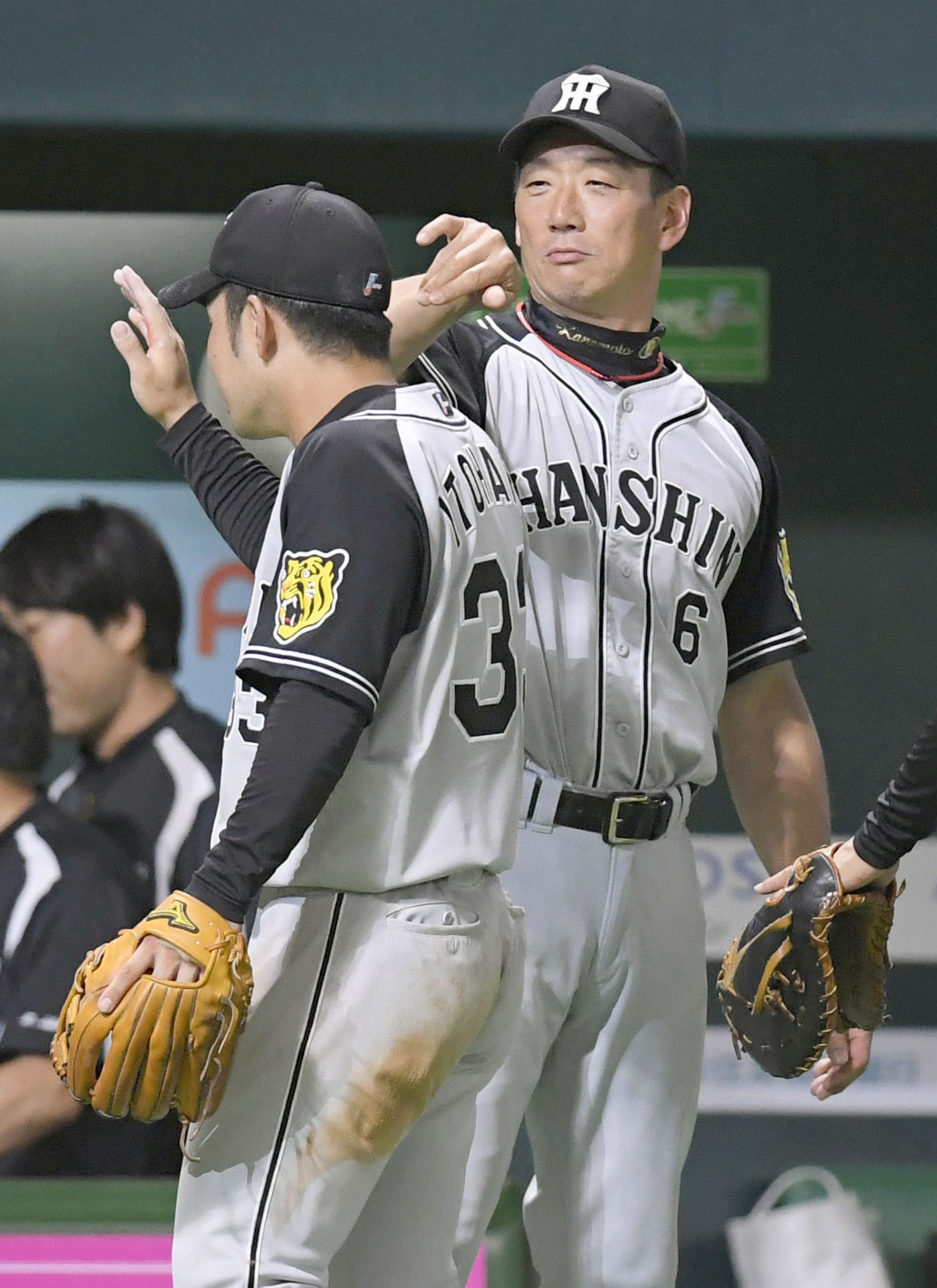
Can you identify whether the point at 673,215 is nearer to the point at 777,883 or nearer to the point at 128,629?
the point at 777,883

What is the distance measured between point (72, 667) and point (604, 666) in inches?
75.5

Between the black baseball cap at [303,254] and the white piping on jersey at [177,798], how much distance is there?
79.2 inches

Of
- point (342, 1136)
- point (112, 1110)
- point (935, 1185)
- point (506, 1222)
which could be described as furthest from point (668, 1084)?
point (935, 1185)

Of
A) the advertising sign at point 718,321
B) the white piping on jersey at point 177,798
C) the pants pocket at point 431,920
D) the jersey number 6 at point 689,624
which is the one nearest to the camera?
the pants pocket at point 431,920

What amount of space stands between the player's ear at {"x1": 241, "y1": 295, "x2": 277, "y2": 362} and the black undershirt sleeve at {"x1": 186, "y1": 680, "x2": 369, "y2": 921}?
39 cm

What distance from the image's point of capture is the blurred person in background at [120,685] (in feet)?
12.3

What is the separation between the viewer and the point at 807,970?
2158 mm

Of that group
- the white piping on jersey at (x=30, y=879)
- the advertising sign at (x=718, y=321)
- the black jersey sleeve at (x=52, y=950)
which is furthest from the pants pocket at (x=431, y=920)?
the advertising sign at (x=718, y=321)

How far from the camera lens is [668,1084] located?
217 centimetres

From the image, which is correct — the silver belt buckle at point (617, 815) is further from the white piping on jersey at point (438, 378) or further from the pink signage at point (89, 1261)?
the pink signage at point (89, 1261)

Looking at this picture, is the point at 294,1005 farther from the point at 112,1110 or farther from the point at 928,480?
the point at 928,480

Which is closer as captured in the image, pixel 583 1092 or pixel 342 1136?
pixel 342 1136

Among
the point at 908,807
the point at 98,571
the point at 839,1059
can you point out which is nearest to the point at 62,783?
the point at 98,571

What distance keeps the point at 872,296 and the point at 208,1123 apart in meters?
2.78
